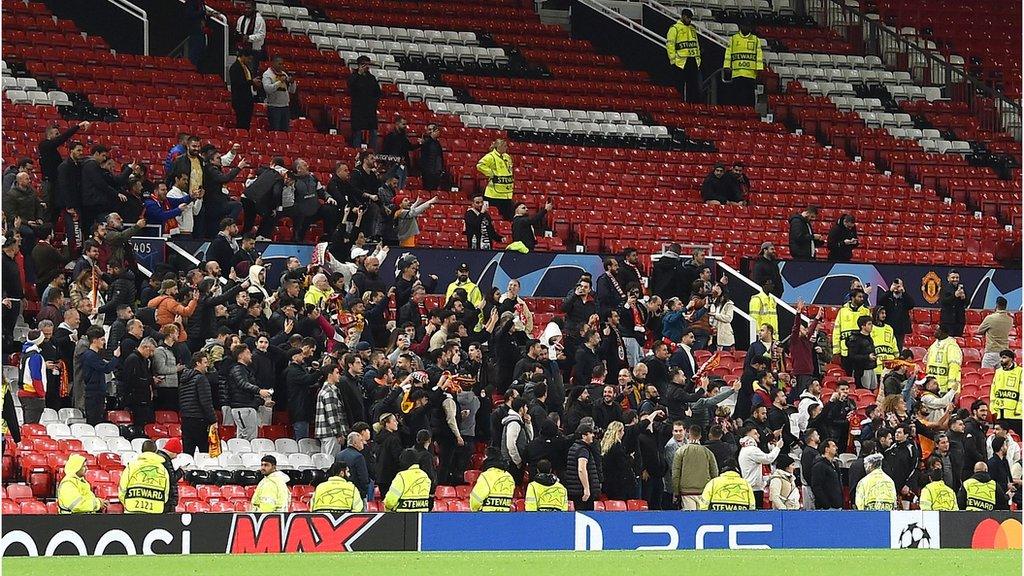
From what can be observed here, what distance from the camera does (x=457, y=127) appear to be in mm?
26953

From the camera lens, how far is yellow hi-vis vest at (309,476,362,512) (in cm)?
1499

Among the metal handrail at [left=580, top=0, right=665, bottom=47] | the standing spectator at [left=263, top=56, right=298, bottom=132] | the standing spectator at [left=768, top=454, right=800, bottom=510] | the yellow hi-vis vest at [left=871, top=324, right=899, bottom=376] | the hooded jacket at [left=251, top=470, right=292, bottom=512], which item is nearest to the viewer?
the hooded jacket at [left=251, top=470, right=292, bottom=512]

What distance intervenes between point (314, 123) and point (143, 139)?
3441 mm

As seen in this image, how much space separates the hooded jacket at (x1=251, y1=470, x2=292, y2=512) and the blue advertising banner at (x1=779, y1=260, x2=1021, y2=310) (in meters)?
9.94

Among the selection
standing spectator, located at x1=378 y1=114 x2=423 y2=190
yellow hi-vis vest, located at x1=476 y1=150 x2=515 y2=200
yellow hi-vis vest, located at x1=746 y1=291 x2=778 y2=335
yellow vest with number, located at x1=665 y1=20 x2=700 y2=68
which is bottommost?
yellow hi-vis vest, located at x1=746 y1=291 x2=778 y2=335

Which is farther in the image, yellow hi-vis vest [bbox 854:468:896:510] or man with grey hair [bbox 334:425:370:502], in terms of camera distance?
yellow hi-vis vest [bbox 854:468:896:510]

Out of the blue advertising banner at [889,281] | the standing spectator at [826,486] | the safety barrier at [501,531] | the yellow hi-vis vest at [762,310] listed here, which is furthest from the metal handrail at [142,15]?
the standing spectator at [826,486]

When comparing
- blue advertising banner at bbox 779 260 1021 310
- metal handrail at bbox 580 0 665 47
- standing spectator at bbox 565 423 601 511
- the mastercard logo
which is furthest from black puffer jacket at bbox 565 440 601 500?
metal handrail at bbox 580 0 665 47

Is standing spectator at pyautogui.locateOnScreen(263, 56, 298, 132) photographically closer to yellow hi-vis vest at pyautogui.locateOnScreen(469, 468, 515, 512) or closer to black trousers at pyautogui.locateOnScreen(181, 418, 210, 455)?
black trousers at pyautogui.locateOnScreen(181, 418, 210, 455)

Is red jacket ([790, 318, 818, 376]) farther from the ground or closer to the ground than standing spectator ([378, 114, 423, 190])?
closer to the ground

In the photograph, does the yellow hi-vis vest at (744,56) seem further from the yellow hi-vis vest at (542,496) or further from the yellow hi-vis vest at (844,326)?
the yellow hi-vis vest at (542,496)

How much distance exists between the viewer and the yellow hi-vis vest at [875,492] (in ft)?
55.0

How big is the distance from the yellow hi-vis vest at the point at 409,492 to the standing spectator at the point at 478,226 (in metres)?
6.85

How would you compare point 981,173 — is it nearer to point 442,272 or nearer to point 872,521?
point 442,272
